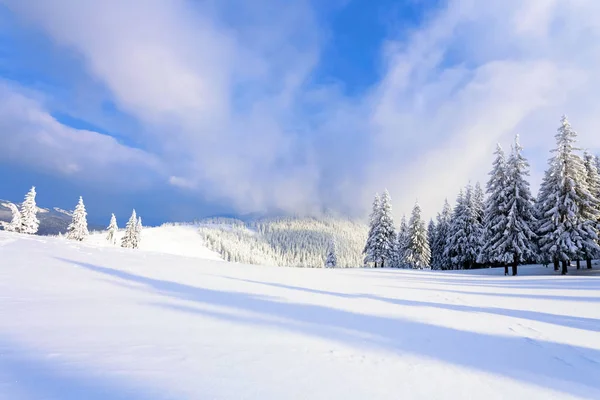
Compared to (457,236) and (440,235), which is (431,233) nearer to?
(440,235)

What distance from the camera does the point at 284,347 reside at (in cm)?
543

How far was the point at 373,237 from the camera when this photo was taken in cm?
4622

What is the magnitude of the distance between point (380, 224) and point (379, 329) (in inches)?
1625

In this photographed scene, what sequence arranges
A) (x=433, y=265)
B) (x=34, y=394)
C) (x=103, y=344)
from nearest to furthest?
1. (x=34, y=394)
2. (x=103, y=344)
3. (x=433, y=265)

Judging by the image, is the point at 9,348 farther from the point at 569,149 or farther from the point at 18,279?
the point at 569,149

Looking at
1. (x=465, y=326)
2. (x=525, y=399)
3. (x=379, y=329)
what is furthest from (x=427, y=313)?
(x=525, y=399)

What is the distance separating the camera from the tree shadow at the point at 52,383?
129 inches

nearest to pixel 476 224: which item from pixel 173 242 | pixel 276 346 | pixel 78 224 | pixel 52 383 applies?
pixel 276 346

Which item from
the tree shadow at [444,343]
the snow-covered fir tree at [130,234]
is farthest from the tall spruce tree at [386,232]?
the snow-covered fir tree at [130,234]

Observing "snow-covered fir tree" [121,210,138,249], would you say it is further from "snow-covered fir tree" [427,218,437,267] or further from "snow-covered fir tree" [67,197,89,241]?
"snow-covered fir tree" [427,218,437,267]

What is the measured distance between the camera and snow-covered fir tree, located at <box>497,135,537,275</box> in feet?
96.1

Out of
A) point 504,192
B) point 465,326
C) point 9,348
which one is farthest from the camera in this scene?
point 504,192

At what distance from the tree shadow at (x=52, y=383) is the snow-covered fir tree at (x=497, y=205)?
35111 mm

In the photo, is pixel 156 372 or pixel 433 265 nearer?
pixel 156 372
